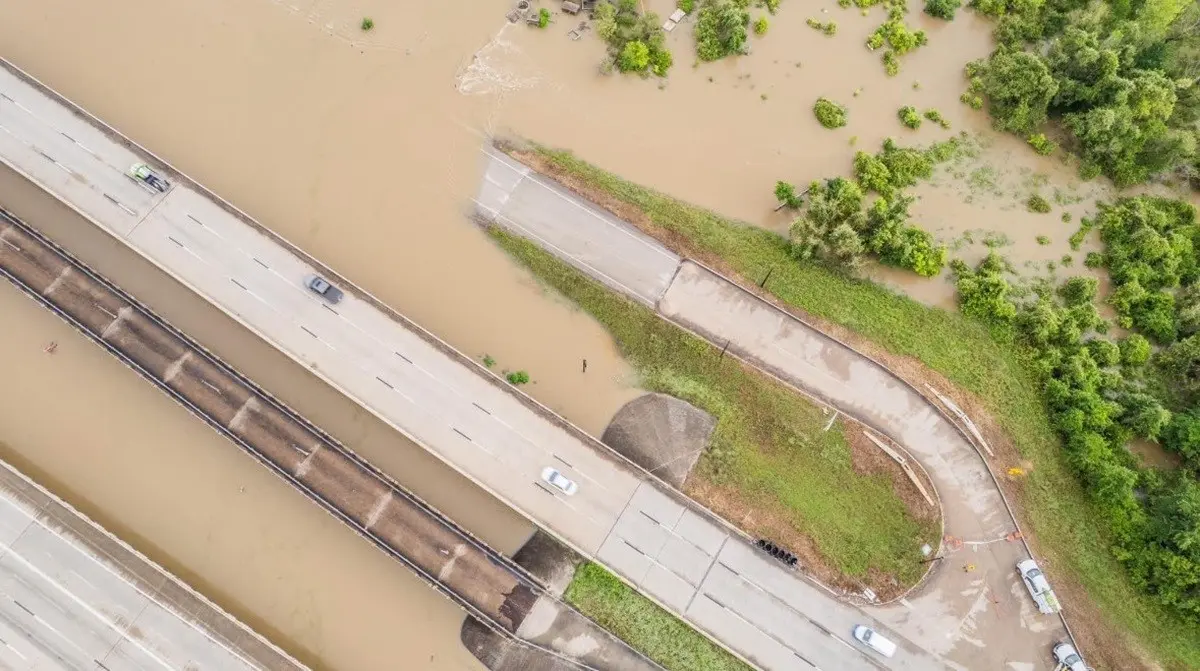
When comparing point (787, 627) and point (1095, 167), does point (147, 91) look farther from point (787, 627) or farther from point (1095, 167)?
point (1095, 167)

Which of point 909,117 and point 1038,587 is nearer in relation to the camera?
point 1038,587

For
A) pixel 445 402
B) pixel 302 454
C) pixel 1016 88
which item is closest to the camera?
pixel 302 454

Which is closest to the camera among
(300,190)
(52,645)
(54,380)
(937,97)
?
(52,645)

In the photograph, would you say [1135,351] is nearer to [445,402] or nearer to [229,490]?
[445,402]

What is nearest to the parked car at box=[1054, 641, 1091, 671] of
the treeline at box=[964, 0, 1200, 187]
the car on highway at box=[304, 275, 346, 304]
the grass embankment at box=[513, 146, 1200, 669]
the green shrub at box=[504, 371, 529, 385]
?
the grass embankment at box=[513, 146, 1200, 669]

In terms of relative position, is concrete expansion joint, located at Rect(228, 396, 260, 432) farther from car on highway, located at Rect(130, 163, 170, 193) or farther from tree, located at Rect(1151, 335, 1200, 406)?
tree, located at Rect(1151, 335, 1200, 406)

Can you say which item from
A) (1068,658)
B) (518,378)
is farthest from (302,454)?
(1068,658)

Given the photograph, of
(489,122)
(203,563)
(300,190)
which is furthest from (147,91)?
(203,563)
